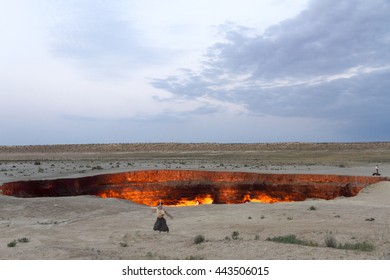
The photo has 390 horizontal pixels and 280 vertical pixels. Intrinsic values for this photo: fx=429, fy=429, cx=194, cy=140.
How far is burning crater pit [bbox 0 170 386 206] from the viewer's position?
31234 mm

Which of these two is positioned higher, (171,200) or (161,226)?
(161,226)

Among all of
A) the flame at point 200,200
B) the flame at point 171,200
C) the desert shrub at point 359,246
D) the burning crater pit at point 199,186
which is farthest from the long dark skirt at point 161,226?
the flame at point 200,200

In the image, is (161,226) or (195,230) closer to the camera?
(161,226)

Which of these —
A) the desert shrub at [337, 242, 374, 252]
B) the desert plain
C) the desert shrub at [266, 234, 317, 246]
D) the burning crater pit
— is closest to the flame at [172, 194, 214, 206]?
the burning crater pit

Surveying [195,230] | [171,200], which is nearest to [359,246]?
[195,230]

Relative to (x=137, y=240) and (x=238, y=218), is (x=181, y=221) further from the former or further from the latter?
(x=137, y=240)

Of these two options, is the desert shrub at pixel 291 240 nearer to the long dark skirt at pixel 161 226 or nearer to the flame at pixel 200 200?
the long dark skirt at pixel 161 226

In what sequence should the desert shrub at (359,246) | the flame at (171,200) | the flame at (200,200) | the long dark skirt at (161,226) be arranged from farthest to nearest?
the flame at (200,200)
the flame at (171,200)
the long dark skirt at (161,226)
the desert shrub at (359,246)

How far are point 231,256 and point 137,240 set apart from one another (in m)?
4.25

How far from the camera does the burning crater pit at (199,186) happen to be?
31.2 m

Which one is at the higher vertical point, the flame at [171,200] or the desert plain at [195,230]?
the desert plain at [195,230]

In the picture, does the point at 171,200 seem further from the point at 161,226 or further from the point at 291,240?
the point at 291,240

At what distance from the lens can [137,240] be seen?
13.8 meters

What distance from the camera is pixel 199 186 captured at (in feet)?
117
